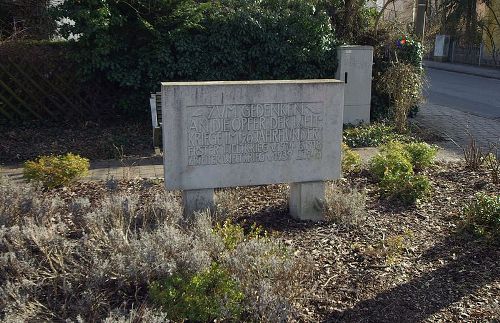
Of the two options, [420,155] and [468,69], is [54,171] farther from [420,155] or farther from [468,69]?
[468,69]

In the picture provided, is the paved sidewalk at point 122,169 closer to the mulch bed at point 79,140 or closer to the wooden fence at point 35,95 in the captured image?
the mulch bed at point 79,140

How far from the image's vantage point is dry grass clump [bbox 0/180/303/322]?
3.56 m

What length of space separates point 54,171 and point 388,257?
3615mm

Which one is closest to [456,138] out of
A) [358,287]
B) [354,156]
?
[354,156]

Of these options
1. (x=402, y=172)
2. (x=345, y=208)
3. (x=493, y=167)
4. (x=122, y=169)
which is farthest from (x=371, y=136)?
(x=345, y=208)

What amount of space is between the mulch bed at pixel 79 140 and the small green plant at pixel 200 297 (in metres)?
5.17

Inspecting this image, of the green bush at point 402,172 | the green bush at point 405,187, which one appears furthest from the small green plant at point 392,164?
the green bush at point 405,187

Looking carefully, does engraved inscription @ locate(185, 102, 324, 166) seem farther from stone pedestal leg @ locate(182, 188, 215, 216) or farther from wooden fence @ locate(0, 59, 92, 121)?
wooden fence @ locate(0, 59, 92, 121)

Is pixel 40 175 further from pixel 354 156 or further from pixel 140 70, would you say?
pixel 140 70

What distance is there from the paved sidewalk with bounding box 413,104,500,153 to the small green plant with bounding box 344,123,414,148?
2.76 feet

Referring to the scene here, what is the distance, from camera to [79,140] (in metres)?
9.69

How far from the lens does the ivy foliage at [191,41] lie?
33.4ft

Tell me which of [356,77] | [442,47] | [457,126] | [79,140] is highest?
[442,47]

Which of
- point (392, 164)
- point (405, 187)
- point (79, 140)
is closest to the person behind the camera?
point (405, 187)
